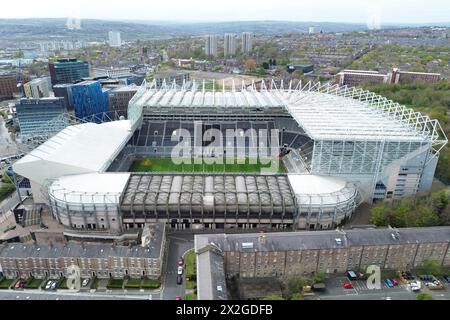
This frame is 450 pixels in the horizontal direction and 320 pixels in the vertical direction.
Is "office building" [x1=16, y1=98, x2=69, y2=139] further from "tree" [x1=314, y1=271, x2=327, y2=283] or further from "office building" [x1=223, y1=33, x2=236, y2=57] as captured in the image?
"office building" [x1=223, y1=33, x2=236, y2=57]

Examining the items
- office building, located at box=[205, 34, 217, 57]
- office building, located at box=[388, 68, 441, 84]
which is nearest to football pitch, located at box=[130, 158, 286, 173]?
office building, located at box=[388, 68, 441, 84]

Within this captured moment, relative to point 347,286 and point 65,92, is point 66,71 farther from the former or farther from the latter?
point 347,286

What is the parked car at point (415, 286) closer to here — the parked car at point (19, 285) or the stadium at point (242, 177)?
the stadium at point (242, 177)

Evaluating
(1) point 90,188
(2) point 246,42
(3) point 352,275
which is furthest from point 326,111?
(2) point 246,42

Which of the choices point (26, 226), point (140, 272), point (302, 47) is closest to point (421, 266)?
point (140, 272)

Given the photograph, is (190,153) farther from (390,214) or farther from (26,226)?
(390,214)

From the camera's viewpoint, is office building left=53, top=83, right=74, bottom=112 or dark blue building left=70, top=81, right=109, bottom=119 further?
office building left=53, top=83, right=74, bottom=112
